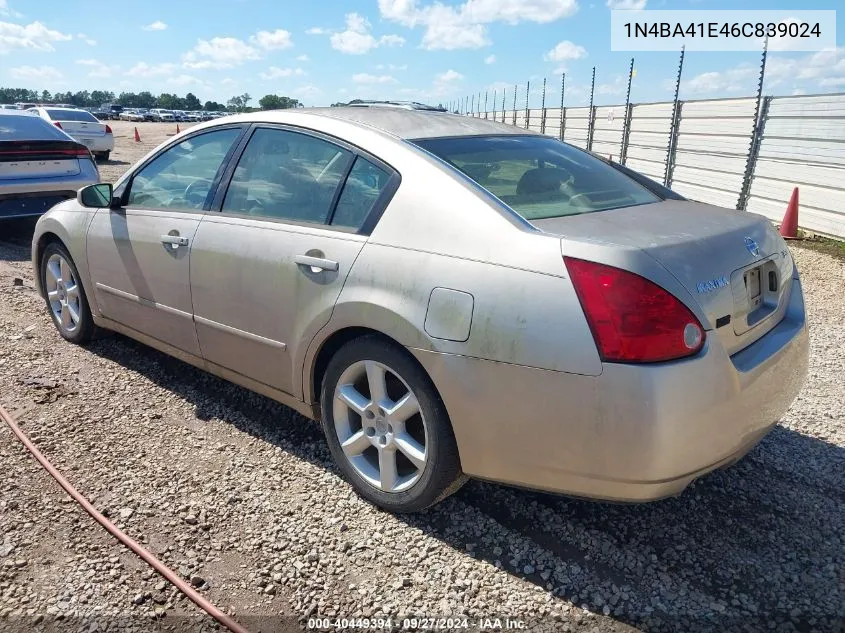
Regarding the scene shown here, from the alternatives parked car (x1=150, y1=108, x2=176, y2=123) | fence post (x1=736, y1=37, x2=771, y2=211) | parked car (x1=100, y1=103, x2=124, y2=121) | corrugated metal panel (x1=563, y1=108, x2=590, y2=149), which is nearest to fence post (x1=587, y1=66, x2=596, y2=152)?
corrugated metal panel (x1=563, y1=108, x2=590, y2=149)

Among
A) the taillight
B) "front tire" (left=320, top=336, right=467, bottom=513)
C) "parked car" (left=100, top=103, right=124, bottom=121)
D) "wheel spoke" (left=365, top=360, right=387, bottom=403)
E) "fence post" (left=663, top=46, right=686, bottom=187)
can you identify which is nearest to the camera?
the taillight

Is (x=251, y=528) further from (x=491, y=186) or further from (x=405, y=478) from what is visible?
(x=491, y=186)

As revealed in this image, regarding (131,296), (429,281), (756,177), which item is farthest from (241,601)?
(756,177)

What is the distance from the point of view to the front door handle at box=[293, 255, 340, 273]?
271cm

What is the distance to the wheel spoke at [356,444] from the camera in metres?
2.78

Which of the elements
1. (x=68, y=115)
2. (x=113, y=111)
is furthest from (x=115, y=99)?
(x=68, y=115)

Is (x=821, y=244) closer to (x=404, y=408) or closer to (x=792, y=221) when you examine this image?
(x=792, y=221)

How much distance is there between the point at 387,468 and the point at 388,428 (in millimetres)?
177

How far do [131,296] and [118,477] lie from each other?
1267 millimetres

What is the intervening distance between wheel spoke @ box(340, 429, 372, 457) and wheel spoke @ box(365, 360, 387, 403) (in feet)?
0.71

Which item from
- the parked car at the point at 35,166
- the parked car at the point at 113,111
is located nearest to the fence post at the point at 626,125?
the parked car at the point at 35,166

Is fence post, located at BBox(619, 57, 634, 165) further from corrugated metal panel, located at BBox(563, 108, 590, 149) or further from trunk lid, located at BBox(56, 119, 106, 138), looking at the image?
trunk lid, located at BBox(56, 119, 106, 138)

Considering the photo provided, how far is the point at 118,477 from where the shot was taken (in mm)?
3047

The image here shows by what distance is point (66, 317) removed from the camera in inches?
188
